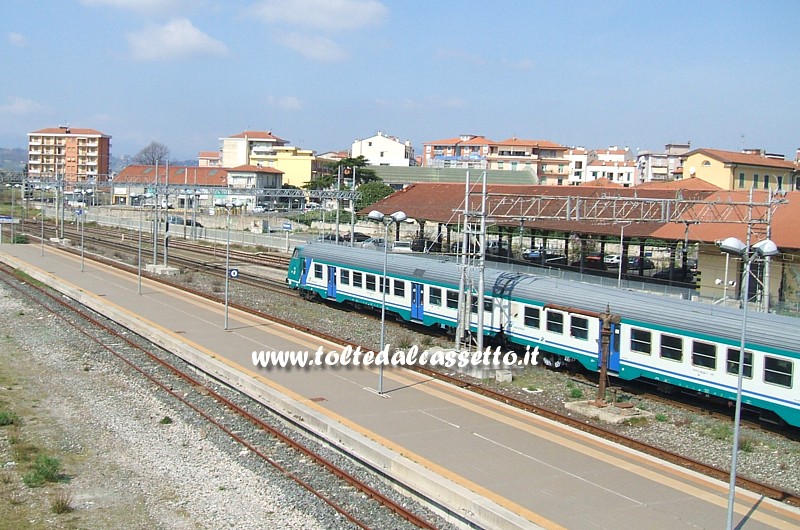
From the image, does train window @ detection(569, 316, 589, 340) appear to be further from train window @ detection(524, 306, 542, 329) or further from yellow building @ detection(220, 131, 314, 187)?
yellow building @ detection(220, 131, 314, 187)

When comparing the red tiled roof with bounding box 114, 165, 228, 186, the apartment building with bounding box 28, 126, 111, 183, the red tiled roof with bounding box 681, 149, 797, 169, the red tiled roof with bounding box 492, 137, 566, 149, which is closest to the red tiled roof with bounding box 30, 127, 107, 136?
the apartment building with bounding box 28, 126, 111, 183

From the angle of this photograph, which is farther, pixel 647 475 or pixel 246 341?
pixel 246 341

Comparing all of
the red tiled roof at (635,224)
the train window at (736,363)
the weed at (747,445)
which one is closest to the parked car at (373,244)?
the red tiled roof at (635,224)

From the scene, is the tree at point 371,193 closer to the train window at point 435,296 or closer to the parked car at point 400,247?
the parked car at point 400,247

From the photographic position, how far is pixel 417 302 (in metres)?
26.8

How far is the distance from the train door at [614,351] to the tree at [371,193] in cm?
5567

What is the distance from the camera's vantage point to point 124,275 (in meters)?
42.0

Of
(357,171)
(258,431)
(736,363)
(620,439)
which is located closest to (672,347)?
(736,363)

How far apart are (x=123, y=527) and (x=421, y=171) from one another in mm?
82095

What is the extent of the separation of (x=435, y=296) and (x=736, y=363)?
10.6m

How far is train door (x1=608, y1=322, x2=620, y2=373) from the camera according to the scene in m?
19.8

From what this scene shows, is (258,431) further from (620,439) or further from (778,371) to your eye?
(778,371)

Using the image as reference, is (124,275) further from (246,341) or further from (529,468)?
(529,468)

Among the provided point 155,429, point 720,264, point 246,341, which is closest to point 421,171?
point 720,264
